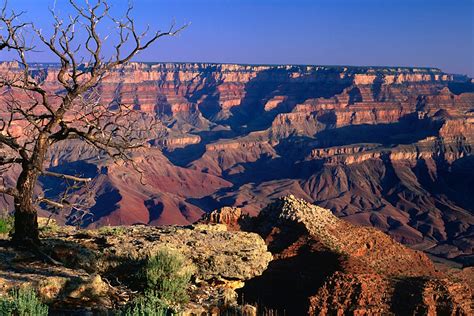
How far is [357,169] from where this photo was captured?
532ft

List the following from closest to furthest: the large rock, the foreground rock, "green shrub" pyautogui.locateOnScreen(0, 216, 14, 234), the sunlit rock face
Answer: the foreground rock
the large rock
"green shrub" pyautogui.locateOnScreen(0, 216, 14, 234)
the sunlit rock face

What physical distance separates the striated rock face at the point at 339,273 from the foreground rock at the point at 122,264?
19.9 feet

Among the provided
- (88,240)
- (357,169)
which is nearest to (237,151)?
(357,169)

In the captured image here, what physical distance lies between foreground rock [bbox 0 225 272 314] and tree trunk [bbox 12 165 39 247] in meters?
0.40

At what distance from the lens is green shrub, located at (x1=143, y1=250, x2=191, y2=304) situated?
11.2 metres

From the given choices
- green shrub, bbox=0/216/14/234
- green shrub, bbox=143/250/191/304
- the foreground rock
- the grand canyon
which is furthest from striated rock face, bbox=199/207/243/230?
green shrub, bbox=143/250/191/304

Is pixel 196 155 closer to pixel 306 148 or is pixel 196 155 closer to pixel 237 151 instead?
pixel 237 151

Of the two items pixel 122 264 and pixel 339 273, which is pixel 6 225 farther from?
pixel 339 273

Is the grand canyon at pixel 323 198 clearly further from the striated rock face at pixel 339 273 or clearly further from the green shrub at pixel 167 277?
the green shrub at pixel 167 277

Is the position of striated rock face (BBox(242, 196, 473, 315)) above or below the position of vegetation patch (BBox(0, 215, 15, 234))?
below

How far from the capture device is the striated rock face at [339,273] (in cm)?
2064

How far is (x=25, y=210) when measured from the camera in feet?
43.2

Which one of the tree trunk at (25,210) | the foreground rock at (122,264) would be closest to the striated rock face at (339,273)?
the foreground rock at (122,264)

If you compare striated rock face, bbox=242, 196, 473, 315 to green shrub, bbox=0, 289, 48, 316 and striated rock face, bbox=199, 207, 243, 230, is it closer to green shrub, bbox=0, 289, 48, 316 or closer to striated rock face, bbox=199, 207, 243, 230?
striated rock face, bbox=199, 207, 243, 230
